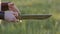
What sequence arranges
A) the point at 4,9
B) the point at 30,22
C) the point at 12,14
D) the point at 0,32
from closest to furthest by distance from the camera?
1. the point at 12,14
2. the point at 4,9
3. the point at 0,32
4. the point at 30,22

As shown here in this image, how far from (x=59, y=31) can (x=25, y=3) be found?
129 centimetres

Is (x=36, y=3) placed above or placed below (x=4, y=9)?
below

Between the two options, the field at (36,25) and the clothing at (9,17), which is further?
the field at (36,25)

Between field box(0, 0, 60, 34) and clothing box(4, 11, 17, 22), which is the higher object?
clothing box(4, 11, 17, 22)

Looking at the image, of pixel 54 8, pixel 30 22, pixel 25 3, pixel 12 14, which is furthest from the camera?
pixel 25 3

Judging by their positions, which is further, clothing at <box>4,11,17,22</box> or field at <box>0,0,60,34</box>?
field at <box>0,0,60,34</box>

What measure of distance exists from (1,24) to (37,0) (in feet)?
4.55

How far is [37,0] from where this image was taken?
470cm

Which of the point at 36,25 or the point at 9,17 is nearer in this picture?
the point at 9,17

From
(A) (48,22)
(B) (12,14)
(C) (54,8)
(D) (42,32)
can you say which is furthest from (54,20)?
(B) (12,14)

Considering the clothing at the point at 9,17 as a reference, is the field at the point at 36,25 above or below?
below

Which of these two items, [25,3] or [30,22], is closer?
[30,22]

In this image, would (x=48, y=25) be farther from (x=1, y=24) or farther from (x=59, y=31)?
(x=1, y=24)

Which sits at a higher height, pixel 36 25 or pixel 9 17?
pixel 9 17
